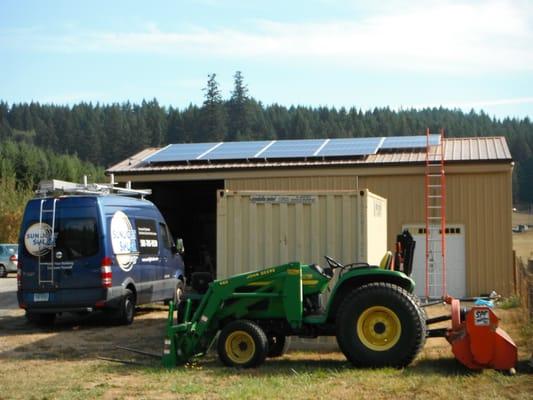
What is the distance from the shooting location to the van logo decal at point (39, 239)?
47.2 feet

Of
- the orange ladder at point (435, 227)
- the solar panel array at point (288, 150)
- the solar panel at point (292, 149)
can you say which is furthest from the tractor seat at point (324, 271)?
the solar panel at point (292, 149)

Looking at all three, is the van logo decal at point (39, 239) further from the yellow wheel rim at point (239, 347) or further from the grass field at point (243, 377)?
the yellow wheel rim at point (239, 347)

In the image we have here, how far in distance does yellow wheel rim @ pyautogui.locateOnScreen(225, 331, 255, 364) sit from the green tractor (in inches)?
0.5

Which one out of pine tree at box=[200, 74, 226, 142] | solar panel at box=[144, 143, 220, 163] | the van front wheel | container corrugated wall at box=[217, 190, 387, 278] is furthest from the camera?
pine tree at box=[200, 74, 226, 142]

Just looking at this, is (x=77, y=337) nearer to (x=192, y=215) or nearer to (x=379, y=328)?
(x=379, y=328)

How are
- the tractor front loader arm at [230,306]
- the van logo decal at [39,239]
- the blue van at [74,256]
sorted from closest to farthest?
1. the tractor front loader arm at [230,306]
2. the blue van at [74,256]
3. the van logo decal at [39,239]

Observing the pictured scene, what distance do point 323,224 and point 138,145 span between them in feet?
304

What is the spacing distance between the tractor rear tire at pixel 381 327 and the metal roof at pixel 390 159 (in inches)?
466

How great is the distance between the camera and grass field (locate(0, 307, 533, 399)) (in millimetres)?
8391

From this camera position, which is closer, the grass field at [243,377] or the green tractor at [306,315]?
the grass field at [243,377]

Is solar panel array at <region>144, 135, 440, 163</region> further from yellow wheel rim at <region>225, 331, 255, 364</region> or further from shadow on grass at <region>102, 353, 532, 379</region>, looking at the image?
yellow wheel rim at <region>225, 331, 255, 364</region>

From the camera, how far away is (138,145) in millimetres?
103312

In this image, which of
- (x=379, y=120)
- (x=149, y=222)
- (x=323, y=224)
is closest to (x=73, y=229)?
(x=149, y=222)

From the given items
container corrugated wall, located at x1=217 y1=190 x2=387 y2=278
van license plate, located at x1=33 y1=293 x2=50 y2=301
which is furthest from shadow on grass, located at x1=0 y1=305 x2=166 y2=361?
container corrugated wall, located at x1=217 y1=190 x2=387 y2=278
